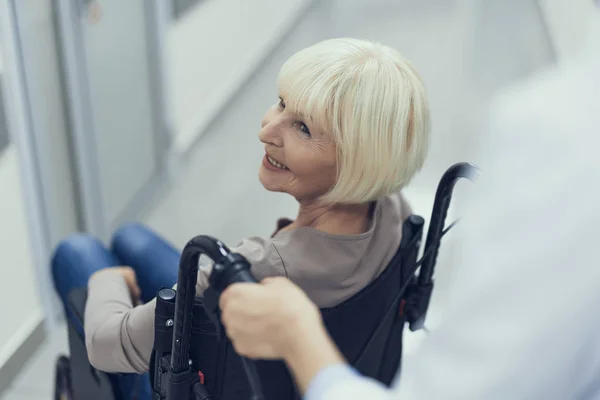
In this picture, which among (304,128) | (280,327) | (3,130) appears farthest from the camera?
(3,130)

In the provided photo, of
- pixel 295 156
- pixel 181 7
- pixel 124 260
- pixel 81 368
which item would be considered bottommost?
pixel 81 368

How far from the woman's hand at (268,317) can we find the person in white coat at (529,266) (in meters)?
0.07

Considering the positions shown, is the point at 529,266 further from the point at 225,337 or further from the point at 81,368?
the point at 81,368

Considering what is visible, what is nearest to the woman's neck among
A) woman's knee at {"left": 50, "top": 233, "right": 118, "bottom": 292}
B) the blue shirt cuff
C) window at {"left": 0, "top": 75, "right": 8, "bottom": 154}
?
the blue shirt cuff

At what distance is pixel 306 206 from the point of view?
1.17m

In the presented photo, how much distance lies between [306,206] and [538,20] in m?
3.15

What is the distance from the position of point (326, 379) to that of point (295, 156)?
464 mm

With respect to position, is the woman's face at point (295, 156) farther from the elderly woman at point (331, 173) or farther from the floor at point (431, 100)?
the floor at point (431, 100)

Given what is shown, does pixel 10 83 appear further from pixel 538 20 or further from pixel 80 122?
pixel 538 20

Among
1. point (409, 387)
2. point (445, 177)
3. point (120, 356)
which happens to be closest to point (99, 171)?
point (120, 356)

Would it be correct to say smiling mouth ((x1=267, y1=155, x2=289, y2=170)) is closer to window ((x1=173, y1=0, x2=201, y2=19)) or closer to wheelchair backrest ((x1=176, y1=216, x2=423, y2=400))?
wheelchair backrest ((x1=176, y1=216, x2=423, y2=400))

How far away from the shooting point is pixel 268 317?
0.75 m

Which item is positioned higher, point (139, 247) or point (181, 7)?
point (181, 7)

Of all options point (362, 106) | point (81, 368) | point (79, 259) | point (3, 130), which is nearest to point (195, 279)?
point (362, 106)
